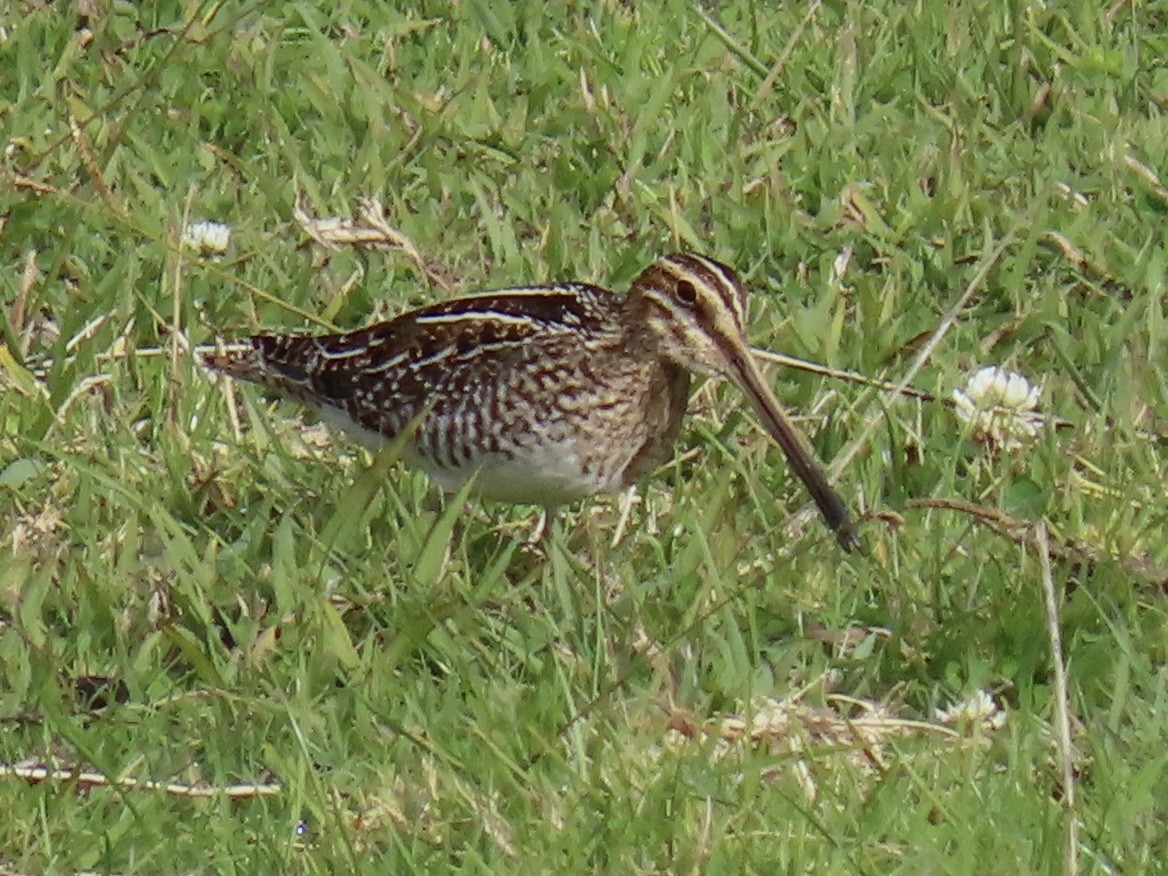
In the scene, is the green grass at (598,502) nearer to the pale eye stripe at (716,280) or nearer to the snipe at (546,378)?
the snipe at (546,378)

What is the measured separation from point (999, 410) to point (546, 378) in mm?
1002

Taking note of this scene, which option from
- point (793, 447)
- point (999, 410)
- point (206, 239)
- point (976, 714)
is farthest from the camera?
point (206, 239)

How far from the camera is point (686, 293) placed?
18.6 ft

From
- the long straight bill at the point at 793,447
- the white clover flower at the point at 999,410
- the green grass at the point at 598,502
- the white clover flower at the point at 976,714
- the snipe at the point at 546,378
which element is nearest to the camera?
the green grass at the point at 598,502

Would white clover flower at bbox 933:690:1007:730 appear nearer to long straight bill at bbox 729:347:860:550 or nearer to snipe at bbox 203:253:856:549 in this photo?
long straight bill at bbox 729:347:860:550

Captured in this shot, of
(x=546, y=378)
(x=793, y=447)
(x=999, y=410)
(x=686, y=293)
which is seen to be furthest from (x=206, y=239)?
(x=999, y=410)

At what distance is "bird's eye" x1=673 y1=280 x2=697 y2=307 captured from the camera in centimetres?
565

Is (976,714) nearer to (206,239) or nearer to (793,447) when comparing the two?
(793,447)

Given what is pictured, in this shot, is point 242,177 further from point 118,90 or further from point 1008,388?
point 1008,388

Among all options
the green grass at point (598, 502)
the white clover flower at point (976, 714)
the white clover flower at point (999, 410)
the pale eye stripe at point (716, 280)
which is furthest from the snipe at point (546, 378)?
the white clover flower at point (976, 714)

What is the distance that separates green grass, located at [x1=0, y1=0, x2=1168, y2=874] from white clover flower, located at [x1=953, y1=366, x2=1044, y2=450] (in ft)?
0.21

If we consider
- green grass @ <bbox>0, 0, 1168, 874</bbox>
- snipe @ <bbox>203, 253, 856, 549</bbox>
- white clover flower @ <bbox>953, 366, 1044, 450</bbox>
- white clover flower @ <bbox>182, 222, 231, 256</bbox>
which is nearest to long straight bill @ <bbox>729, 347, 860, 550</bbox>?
snipe @ <bbox>203, 253, 856, 549</bbox>

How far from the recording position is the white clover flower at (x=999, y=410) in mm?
5848

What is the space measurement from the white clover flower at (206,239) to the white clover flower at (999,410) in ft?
6.17
